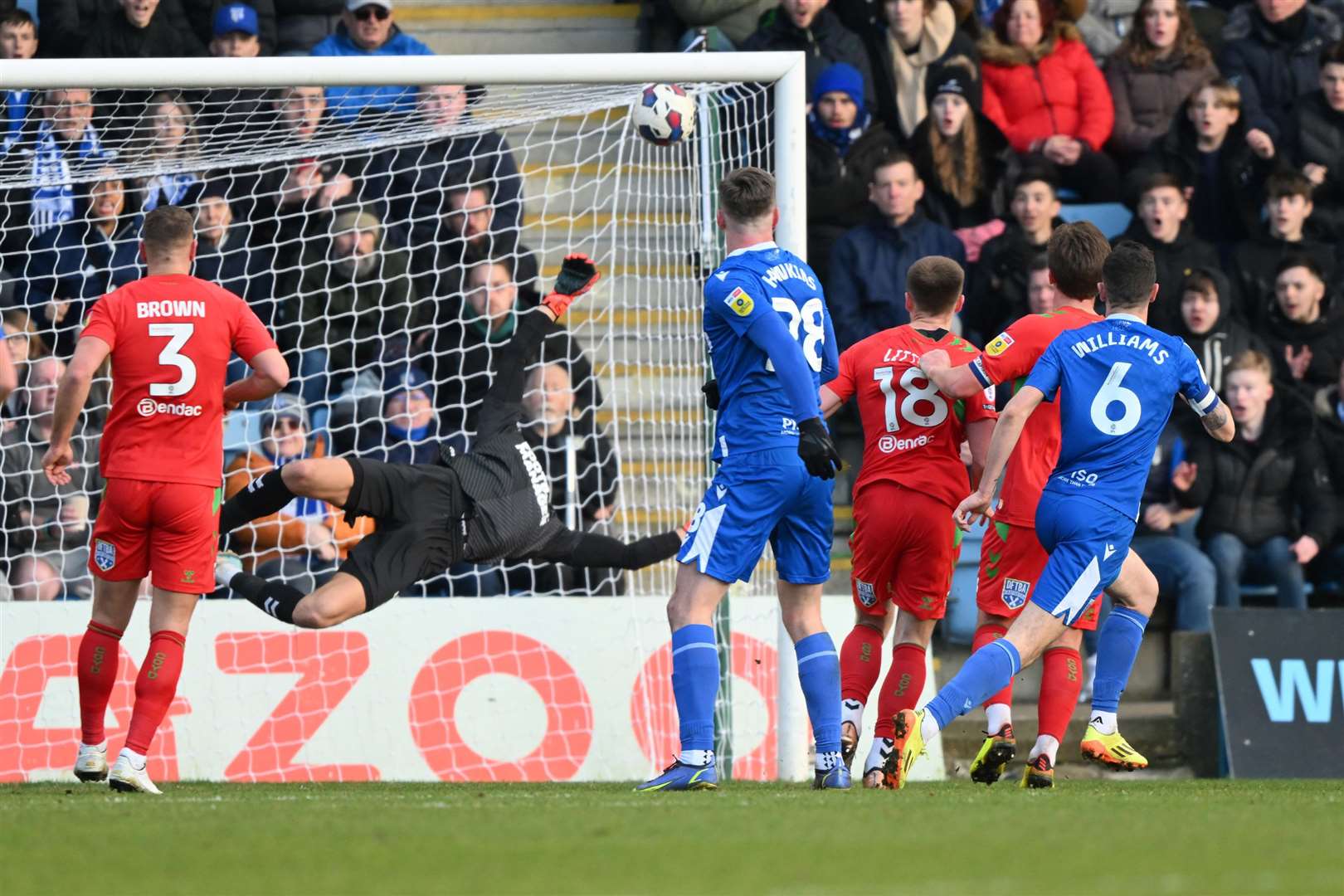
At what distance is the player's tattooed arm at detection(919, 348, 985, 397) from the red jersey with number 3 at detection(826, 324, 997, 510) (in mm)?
75

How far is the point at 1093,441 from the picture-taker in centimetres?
622

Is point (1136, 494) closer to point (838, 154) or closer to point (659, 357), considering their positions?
point (659, 357)

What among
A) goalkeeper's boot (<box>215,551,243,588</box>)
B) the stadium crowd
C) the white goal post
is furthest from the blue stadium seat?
goalkeeper's boot (<box>215,551,243,588</box>)

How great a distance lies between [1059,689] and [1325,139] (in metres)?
6.12

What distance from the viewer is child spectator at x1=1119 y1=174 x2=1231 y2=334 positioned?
10.5 m

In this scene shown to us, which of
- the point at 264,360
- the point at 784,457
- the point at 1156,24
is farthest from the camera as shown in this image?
the point at 1156,24

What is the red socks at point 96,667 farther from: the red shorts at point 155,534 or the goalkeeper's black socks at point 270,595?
the goalkeeper's black socks at point 270,595

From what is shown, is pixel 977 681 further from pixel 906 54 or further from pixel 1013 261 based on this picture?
pixel 906 54

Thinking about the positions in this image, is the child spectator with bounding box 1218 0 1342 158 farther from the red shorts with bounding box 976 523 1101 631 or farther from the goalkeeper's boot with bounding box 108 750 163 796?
the goalkeeper's boot with bounding box 108 750 163 796

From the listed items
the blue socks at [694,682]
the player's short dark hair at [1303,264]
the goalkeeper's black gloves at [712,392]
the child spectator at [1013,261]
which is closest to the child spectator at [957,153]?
the child spectator at [1013,261]

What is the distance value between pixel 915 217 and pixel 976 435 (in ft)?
13.0

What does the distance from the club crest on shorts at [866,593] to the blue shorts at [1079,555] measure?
2.61ft

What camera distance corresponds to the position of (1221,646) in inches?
364

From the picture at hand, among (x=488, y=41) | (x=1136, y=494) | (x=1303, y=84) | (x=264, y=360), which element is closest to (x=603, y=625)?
(x=264, y=360)
